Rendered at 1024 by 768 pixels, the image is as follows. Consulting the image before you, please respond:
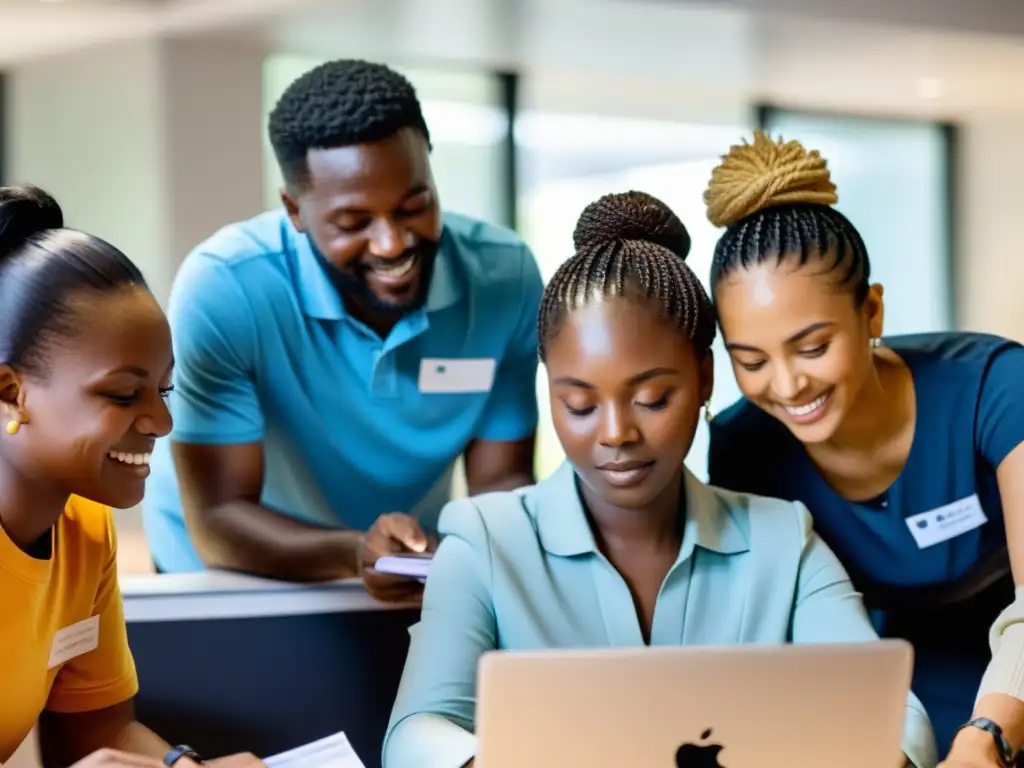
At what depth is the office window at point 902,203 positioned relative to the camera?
19.3 ft

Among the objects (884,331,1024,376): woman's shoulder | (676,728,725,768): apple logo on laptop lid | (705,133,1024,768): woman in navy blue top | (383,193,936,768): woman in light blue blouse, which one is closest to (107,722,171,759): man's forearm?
(383,193,936,768): woman in light blue blouse

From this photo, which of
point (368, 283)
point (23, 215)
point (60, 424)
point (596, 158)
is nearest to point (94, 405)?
point (60, 424)

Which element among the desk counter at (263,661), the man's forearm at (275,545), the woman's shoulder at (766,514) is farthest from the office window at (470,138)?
the woman's shoulder at (766,514)

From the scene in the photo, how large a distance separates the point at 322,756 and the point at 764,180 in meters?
0.91

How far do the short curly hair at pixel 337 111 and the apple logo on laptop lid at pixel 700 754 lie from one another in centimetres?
112

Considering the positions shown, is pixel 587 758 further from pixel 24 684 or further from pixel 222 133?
pixel 222 133

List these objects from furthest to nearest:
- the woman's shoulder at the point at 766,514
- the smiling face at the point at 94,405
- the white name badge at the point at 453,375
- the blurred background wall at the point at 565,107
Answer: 1. the blurred background wall at the point at 565,107
2. the white name badge at the point at 453,375
3. the woman's shoulder at the point at 766,514
4. the smiling face at the point at 94,405

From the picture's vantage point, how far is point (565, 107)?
5.41 metres

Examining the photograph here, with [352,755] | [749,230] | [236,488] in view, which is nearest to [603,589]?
[352,755]

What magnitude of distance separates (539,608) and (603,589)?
0.26 feet

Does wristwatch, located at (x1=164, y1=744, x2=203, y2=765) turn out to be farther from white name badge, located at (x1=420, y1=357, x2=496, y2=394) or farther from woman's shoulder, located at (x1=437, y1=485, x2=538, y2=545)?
white name badge, located at (x1=420, y1=357, x2=496, y2=394)

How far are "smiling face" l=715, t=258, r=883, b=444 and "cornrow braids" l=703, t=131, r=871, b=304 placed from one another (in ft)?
0.06

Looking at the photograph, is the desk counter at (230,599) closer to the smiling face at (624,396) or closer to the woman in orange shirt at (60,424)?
the woman in orange shirt at (60,424)

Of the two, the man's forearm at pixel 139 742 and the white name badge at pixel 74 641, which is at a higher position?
the white name badge at pixel 74 641
